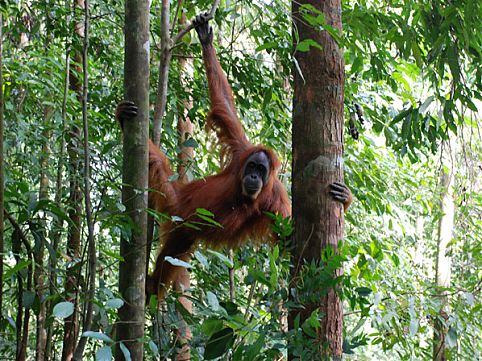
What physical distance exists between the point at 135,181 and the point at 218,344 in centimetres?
71

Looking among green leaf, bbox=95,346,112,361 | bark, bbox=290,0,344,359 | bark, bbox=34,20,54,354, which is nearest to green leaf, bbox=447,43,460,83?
bark, bbox=290,0,344,359

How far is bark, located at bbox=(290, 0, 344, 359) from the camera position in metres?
2.49

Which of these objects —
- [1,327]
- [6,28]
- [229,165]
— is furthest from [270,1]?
[1,327]

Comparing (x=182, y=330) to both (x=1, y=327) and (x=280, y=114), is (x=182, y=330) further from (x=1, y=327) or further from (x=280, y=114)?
(x=280, y=114)

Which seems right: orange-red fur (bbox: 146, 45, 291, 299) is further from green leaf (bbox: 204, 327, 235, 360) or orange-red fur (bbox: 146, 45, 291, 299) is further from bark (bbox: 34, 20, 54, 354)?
green leaf (bbox: 204, 327, 235, 360)

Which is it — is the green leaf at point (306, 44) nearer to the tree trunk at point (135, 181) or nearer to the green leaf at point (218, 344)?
the tree trunk at point (135, 181)

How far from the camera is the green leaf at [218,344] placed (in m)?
2.04

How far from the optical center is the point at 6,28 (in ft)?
15.5

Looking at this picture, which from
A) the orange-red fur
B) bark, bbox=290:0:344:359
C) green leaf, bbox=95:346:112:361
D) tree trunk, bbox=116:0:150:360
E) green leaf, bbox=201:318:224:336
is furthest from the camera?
the orange-red fur

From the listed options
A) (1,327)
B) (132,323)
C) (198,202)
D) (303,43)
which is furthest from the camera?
(198,202)

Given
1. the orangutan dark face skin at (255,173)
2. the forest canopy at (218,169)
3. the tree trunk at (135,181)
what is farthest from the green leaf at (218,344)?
the orangutan dark face skin at (255,173)

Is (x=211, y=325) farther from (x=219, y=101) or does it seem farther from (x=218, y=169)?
(x=218, y=169)

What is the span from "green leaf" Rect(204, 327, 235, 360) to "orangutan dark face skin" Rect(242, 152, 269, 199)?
1998 millimetres

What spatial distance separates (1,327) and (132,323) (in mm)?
453
